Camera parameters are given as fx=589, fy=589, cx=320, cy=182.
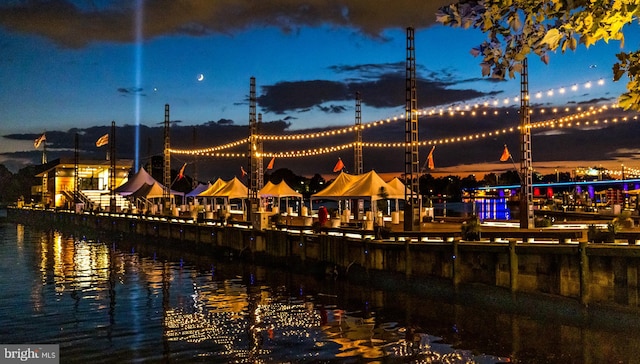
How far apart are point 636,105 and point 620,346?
519 inches

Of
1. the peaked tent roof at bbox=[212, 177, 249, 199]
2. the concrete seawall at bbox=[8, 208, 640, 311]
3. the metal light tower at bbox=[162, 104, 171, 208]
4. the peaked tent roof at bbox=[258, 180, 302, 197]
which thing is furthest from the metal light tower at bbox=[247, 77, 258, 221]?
the metal light tower at bbox=[162, 104, 171, 208]

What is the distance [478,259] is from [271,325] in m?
8.51

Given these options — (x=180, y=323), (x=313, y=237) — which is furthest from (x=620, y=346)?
(x=313, y=237)

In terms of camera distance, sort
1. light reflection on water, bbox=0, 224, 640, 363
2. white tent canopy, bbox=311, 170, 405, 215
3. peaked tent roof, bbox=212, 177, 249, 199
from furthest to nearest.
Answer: peaked tent roof, bbox=212, 177, 249, 199
white tent canopy, bbox=311, 170, 405, 215
light reflection on water, bbox=0, 224, 640, 363

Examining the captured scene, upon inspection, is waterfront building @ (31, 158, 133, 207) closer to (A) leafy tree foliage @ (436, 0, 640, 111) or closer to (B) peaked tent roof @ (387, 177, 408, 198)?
(B) peaked tent roof @ (387, 177, 408, 198)

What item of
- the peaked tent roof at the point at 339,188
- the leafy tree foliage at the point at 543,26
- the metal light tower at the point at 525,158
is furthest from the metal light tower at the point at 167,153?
the leafy tree foliage at the point at 543,26

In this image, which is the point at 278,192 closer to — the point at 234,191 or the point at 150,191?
the point at 234,191

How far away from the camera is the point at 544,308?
20781mm

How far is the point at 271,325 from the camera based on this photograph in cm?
2145

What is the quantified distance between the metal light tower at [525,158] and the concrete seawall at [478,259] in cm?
835

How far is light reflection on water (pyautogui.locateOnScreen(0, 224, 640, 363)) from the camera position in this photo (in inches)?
683

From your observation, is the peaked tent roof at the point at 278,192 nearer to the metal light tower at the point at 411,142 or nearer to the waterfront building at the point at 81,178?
the metal light tower at the point at 411,142

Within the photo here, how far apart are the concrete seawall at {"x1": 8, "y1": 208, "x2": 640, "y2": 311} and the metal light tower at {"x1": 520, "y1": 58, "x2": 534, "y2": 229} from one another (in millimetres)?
8348

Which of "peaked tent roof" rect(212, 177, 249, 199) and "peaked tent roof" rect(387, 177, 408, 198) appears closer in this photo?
"peaked tent roof" rect(387, 177, 408, 198)
